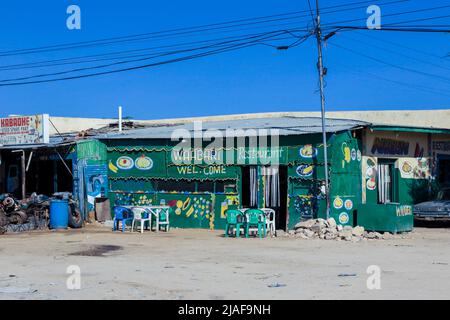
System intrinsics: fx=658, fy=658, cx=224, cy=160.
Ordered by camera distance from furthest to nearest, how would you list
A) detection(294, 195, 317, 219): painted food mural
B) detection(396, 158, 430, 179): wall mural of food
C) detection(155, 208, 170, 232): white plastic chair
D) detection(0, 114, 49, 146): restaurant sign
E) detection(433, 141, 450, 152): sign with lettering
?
detection(433, 141, 450, 152): sign with lettering → detection(396, 158, 430, 179): wall mural of food → detection(0, 114, 49, 146): restaurant sign → detection(155, 208, 170, 232): white plastic chair → detection(294, 195, 317, 219): painted food mural

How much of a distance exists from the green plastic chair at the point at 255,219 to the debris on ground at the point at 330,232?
1.06 meters

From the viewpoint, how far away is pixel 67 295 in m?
9.39

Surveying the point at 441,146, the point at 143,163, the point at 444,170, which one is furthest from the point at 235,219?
the point at 444,170

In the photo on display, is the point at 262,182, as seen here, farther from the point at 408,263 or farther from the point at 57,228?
the point at 408,263

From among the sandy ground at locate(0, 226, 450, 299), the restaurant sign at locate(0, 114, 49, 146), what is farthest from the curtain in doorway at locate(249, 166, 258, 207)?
the restaurant sign at locate(0, 114, 49, 146)

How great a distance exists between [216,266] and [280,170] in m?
9.78

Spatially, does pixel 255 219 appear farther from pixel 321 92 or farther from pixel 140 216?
pixel 321 92

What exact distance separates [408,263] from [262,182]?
363 inches

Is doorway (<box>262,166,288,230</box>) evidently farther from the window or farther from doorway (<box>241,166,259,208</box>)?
the window

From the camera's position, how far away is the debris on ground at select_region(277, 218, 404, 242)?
18.9 metres

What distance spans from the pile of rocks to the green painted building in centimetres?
84

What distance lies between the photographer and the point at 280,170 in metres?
22.4

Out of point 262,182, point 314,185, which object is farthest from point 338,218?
point 262,182

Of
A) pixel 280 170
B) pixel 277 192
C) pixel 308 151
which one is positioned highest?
pixel 308 151
